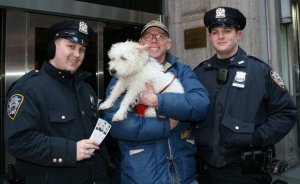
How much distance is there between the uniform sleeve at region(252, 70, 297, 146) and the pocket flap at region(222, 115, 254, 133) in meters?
0.07

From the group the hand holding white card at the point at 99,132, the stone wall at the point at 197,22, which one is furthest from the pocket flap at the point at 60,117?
the stone wall at the point at 197,22

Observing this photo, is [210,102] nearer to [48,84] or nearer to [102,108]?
[102,108]

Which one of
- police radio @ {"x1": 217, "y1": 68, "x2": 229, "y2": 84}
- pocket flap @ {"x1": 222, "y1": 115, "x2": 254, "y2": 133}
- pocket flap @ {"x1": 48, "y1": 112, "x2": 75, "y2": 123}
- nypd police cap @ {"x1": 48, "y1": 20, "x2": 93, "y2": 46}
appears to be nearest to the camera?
pocket flap @ {"x1": 48, "y1": 112, "x2": 75, "y2": 123}

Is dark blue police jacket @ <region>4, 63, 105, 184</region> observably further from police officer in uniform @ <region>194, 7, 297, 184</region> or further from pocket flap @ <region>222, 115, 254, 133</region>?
pocket flap @ <region>222, 115, 254, 133</region>

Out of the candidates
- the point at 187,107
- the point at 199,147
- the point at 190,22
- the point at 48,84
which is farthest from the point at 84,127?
the point at 190,22

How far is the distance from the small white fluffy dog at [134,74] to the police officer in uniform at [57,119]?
39 cm

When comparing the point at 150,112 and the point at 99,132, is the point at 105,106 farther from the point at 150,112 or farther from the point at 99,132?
the point at 99,132

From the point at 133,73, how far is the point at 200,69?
0.65 m

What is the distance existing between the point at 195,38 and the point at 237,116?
2744 millimetres

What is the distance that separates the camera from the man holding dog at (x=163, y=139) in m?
2.51

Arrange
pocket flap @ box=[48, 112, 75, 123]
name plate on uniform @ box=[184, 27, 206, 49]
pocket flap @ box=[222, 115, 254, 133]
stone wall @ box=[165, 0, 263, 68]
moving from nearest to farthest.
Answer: pocket flap @ box=[48, 112, 75, 123] → pocket flap @ box=[222, 115, 254, 133] → stone wall @ box=[165, 0, 263, 68] → name plate on uniform @ box=[184, 27, 206, 49]

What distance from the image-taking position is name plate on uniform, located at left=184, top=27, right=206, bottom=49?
16.8ft

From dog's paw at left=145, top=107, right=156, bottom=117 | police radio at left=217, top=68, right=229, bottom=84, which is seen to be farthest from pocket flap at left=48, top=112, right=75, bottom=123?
police radio at left=217, top=68, right=229, bottom=84

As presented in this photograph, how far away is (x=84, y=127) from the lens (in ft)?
7.98
